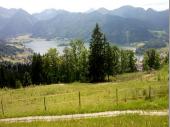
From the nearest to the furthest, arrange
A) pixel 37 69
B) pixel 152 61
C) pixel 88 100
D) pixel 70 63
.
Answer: pixel 88 100 < pixel 37 69 < pixel 70 63 < pixel 152 61

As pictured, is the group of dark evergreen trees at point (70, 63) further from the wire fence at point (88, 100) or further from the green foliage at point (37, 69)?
the wire fence at point (88, 100)

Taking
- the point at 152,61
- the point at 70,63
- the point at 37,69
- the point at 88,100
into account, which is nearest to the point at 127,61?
the point at 152,61

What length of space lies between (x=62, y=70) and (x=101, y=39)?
105ft

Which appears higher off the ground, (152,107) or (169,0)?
(169,0)

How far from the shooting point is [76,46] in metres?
112

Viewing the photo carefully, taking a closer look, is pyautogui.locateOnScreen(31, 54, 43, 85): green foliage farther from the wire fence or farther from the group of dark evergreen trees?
the wire fence

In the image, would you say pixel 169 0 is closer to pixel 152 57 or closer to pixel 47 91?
pixel 47 91

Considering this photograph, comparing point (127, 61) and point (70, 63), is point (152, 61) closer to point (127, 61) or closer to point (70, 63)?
point (127, 61)

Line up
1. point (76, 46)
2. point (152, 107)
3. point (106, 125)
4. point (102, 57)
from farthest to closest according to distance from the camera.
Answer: point (76, 46), point (102, 57), point (152, 107), point (106, 125)

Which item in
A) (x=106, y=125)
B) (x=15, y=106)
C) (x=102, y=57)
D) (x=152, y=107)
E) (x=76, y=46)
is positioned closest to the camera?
(x=106, y=125)

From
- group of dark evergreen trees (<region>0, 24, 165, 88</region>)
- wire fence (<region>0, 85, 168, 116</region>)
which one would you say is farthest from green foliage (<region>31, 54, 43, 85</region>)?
wire fence (<region>0, 85, 168, 116</region>)

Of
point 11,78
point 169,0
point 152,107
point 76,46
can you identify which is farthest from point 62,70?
point 169,0

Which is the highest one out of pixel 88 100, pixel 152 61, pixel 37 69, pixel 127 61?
pixel 127 61

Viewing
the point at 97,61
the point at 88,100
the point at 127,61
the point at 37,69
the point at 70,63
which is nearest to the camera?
the point at 88,100
